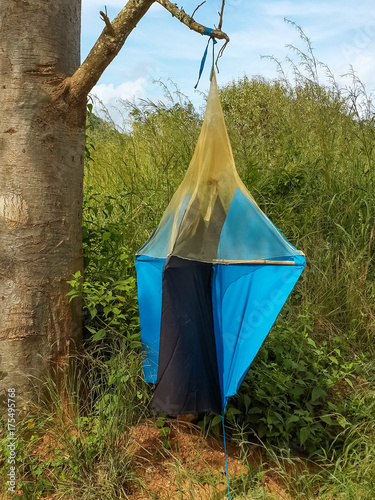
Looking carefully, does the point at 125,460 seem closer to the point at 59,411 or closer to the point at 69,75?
the point at 59,411

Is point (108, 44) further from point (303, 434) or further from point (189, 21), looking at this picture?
point (303, 434)

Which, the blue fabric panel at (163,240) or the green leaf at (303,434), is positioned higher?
the blue fabric panel at (163,240)

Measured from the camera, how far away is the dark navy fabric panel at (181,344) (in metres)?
2.11

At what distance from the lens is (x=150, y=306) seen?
8.27 feet

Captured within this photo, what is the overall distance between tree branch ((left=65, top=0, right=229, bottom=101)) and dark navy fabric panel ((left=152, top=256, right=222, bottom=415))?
3.28 feet

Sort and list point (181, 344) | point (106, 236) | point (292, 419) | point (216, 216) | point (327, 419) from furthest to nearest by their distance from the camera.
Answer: point (106, 236) < point (327, 419) < point (292, 419) < point (216, 216) < point (181, 344)

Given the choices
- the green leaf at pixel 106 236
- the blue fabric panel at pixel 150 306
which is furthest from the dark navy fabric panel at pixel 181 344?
the green leaf at pixel 106 236

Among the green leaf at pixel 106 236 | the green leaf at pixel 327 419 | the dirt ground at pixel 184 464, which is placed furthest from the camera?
the green leaf at pixel 106 236

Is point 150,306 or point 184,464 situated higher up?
point 150,306

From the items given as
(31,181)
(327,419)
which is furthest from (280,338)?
(31,181)

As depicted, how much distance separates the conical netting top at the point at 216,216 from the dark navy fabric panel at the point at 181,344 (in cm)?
11

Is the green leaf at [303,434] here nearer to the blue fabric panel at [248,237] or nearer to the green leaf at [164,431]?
the green leaf at [164,431]

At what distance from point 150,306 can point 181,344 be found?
0.46 metres

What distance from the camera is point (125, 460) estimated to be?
7.01 feet
